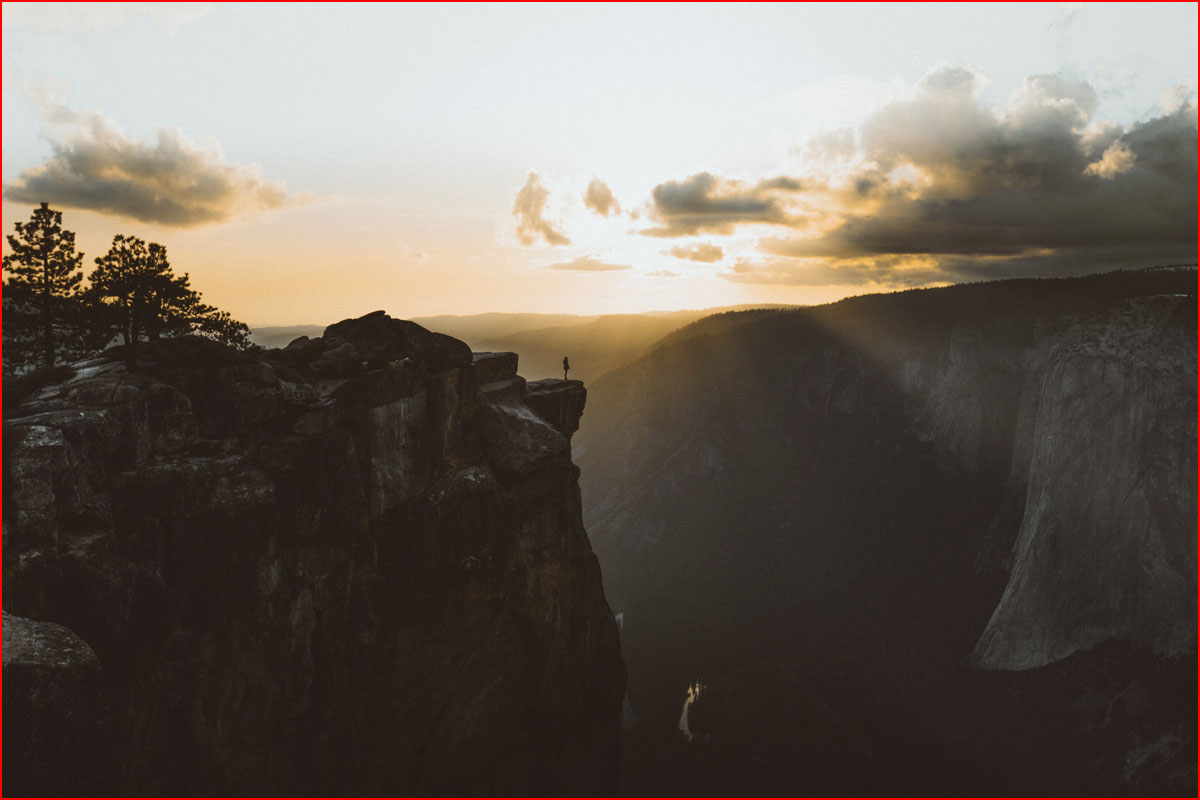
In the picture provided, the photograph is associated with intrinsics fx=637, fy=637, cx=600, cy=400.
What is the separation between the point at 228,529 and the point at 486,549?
518 inches

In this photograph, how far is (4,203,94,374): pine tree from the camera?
3450 cm

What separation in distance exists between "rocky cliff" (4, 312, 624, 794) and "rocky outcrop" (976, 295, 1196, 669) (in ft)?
144

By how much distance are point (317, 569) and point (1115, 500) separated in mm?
64987

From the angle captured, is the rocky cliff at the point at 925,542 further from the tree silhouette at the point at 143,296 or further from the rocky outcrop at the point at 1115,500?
the tree silhouette at the point at 143,296

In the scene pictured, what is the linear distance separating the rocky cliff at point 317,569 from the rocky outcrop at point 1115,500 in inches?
1722

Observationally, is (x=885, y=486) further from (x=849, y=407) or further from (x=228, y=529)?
(x=228, y=529)

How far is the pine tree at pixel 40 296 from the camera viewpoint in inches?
1358

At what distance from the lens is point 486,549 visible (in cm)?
3606

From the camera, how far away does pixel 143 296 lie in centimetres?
3747

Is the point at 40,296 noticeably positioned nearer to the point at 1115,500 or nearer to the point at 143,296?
the point at 143,296

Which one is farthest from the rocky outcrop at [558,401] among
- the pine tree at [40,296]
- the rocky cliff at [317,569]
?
the pine tree at [40,296]

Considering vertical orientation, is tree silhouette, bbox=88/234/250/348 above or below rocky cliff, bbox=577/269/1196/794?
above

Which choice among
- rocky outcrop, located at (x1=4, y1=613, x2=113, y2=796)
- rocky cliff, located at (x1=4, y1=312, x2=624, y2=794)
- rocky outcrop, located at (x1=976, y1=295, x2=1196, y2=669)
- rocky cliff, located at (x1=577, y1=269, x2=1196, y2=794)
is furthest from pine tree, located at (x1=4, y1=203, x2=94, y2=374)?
rocky outcrop, located at (x1=976, y1=295, x2=1196, y2=669)

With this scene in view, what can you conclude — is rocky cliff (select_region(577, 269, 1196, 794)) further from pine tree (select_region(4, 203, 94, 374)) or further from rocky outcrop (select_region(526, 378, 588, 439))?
pine tree (select_region(4, 203, 94, 374))
